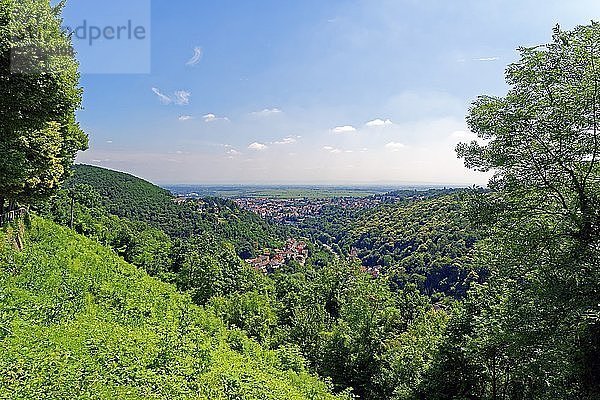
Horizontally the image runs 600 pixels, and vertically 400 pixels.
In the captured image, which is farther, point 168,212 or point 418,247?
point 168,212

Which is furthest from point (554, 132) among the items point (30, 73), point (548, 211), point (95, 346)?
point (30, 73)

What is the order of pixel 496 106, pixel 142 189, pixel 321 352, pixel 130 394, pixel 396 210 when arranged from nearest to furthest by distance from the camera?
pixel 130 394, pixel 496 106, pixel 321 352, pixel 142 189, pixel 396 210

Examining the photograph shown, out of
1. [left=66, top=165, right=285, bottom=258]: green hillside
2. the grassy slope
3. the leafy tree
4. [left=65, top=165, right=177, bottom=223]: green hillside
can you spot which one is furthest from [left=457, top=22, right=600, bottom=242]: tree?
[left=65, top=165, right=177, bottom=223]: green hillside

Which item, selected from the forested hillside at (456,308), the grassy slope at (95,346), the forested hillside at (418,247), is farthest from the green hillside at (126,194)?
the grassy slope at (95,346)

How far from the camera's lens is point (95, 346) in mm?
8266

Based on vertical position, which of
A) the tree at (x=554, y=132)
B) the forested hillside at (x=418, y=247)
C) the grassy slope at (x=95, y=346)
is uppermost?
the tree at (x=554, y=132)

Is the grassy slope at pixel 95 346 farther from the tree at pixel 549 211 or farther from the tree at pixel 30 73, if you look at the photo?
the tree at pixel 549 211

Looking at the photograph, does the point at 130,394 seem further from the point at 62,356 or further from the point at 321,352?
the point at 321,352

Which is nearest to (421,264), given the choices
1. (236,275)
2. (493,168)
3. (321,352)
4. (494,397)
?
(236,275)

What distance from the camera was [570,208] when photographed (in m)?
10.1

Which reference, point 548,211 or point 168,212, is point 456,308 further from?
point 168,212

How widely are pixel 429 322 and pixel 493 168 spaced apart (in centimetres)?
1759

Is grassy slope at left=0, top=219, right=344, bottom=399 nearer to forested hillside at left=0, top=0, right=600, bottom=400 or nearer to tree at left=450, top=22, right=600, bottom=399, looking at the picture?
forested hillside at left=0, top=0, right=600, bottom=400

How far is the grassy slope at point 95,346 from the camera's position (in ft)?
21.7
